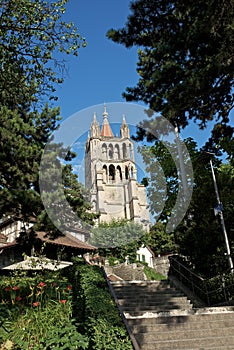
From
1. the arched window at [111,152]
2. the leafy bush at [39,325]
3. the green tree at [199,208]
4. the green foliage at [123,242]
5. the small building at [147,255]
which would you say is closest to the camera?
the leafy bush at [39,325]

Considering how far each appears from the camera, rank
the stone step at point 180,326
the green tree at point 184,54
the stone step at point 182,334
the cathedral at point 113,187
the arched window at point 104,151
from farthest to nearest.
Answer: the cathedral at point 113,187, the arched window at point 104,151, the stone step at point 180,326, the stone step at point 182,334, the green tree at point 184,54

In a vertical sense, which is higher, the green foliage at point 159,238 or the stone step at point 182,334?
the green foliage at point 159,238

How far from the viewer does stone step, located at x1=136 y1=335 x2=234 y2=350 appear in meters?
6.30

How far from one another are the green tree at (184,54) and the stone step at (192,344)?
476cm

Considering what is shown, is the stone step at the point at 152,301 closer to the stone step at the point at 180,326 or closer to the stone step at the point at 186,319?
the stone step at the point at 186,319

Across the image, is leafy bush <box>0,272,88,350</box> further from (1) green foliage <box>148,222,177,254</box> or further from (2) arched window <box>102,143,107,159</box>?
(2) arched window <box>102,143,107,159</box>

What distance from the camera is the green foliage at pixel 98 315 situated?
5.22 metres

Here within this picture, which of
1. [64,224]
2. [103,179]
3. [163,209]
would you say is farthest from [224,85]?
[103,179]

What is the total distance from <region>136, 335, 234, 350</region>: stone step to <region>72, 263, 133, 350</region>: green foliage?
0.98 metres

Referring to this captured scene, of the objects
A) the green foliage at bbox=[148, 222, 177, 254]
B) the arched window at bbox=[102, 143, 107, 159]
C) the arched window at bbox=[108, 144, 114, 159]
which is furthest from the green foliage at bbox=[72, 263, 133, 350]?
the arched window at bbox=[108, 144, 114, 159]

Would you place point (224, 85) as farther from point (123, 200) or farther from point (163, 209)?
point (123, 200)

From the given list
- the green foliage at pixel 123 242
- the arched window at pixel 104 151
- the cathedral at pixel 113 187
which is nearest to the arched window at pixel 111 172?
the cathedral at pixel 113 187

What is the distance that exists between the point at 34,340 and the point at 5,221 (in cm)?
2147

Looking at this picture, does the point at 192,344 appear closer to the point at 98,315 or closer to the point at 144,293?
the point at 98,315
